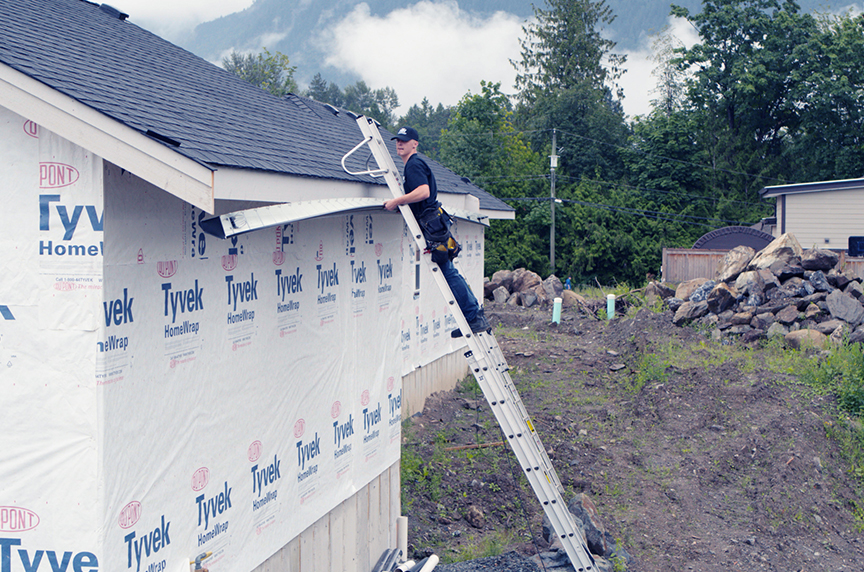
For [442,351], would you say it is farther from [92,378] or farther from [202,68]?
[92,378]

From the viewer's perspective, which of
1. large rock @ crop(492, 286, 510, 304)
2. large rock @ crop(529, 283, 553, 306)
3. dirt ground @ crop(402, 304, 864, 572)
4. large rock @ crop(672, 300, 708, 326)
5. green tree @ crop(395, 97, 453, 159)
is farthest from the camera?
green tree @ crop(395, 97, 453, 159)

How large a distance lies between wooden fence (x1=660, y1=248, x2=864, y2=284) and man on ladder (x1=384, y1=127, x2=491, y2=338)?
24.2 meters

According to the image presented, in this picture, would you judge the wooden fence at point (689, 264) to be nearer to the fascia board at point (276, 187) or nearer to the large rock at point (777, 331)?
the large rock at point (777, 331)

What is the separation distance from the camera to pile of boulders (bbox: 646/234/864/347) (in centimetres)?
1608

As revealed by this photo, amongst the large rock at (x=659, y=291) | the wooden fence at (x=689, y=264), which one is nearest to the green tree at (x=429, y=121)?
the wooden fence at (x=689, y=264)

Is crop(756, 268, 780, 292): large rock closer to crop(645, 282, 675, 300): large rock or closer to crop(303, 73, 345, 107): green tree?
crop(645, 282, 675, 300): large rock

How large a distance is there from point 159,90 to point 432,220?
7.52 feet

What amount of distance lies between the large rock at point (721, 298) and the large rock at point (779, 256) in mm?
1528

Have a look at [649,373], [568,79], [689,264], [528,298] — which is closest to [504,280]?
[528,298]

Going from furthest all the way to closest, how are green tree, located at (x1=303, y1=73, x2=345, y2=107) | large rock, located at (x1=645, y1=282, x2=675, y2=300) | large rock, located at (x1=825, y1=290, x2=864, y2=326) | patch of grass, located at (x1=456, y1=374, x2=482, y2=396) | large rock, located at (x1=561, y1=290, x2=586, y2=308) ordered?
green tree, located at (x1=303, y1=73, x2=345, y2=107) → large rock, located at (x1=561, y1=290, x2=586, y2=308) → large rock, located at (x1=645, y1=282, x2=675, y2=300) → large rock, located at (x1=825, y1=290, x2=864, y2=326) → patch of grass, located at (x1=456, y1=374, x2=482, y2=396)

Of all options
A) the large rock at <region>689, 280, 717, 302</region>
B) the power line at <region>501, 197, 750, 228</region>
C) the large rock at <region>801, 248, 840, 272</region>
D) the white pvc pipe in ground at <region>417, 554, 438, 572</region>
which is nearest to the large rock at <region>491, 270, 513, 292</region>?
the large rock at <region>689, 280, 717, 302</region>

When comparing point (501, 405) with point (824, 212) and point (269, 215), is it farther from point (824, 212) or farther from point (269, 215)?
point (824, 212)

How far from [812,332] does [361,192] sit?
525 inches

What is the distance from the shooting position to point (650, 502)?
850 centimetres
